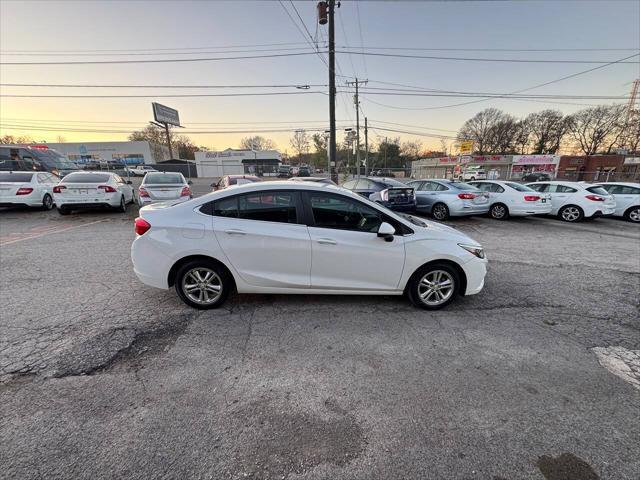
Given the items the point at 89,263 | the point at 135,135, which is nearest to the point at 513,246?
the point at 89,263

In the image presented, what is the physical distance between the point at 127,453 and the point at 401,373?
2.08m

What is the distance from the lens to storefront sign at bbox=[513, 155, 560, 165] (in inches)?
1917

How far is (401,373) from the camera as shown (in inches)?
101

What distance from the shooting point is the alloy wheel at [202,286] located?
11.6ft

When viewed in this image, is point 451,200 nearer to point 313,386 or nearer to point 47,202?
point 313,386

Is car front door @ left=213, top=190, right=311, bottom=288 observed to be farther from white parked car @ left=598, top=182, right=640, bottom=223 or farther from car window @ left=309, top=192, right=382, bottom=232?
white parked car @ left=598, top=182, right=640, bottom=223

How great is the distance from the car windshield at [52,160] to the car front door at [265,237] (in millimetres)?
23279

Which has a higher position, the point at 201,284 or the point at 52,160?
the point at 52,160

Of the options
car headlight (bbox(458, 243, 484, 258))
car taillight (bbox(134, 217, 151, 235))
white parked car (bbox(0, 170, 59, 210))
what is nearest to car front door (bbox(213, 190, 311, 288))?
car taillight (bbox(134, 217, 151, 235))

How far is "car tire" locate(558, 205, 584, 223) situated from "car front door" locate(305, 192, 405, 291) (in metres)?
10.6

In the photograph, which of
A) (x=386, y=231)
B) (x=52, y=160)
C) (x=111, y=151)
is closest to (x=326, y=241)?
(x=386, y=231)

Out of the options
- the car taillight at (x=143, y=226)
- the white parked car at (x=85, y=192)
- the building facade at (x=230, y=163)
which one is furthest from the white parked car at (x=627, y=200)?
the building facade at (x=230, y=163)

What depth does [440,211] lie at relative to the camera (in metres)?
10.2

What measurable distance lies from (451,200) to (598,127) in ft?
249
